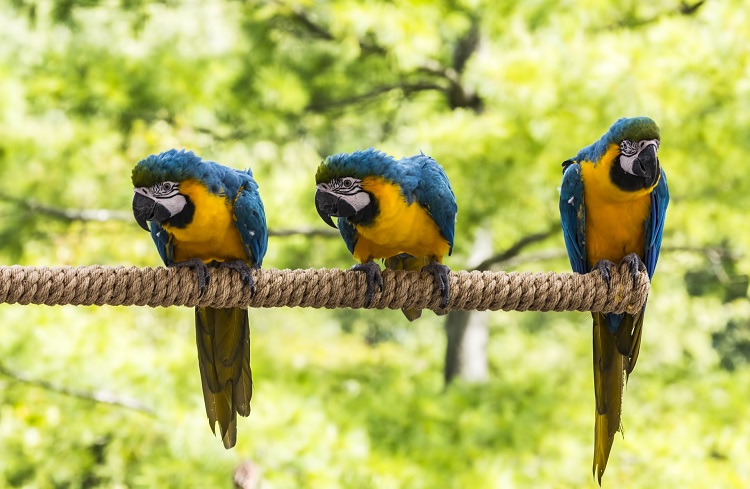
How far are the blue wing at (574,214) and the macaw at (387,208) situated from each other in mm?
246

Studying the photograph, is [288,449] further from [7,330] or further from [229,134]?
[229,134]

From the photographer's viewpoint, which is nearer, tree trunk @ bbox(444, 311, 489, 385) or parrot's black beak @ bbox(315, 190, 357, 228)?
parrot's black beak @ bbox(315, 190, 357, 228)

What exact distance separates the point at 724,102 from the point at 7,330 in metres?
3.19

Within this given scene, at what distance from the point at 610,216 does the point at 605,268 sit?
5.5 inches

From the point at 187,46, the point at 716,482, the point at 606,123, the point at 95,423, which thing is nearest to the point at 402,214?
the point at 606,123

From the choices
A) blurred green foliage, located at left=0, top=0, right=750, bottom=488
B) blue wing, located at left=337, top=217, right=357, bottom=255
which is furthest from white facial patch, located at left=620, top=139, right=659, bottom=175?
blurred green foliage, located at left=0, top=0, right=750, bottom=488

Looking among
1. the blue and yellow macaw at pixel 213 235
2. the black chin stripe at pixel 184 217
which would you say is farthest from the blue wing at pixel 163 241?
the black chin stripe at pixel 184 217

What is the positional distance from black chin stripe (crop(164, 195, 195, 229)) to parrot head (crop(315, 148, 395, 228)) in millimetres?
249

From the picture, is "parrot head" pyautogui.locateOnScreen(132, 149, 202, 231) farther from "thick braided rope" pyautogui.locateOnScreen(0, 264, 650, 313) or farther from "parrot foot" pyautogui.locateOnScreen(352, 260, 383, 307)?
"parrot foot" pyautogui.locateOnScreen(352, 260, 383, 307)

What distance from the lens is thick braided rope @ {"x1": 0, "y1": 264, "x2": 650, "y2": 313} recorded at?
119 cm

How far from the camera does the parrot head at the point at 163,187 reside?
1327 millimetres

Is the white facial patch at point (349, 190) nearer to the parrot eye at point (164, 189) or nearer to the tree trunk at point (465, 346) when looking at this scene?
the parrot eye at point (164, 189)

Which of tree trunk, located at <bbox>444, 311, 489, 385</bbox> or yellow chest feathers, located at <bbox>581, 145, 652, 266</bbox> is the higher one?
yellow chest feathers, located at <bbox>581, 145, 652, 266</bbox>

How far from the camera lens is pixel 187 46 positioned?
4098 millimetres
